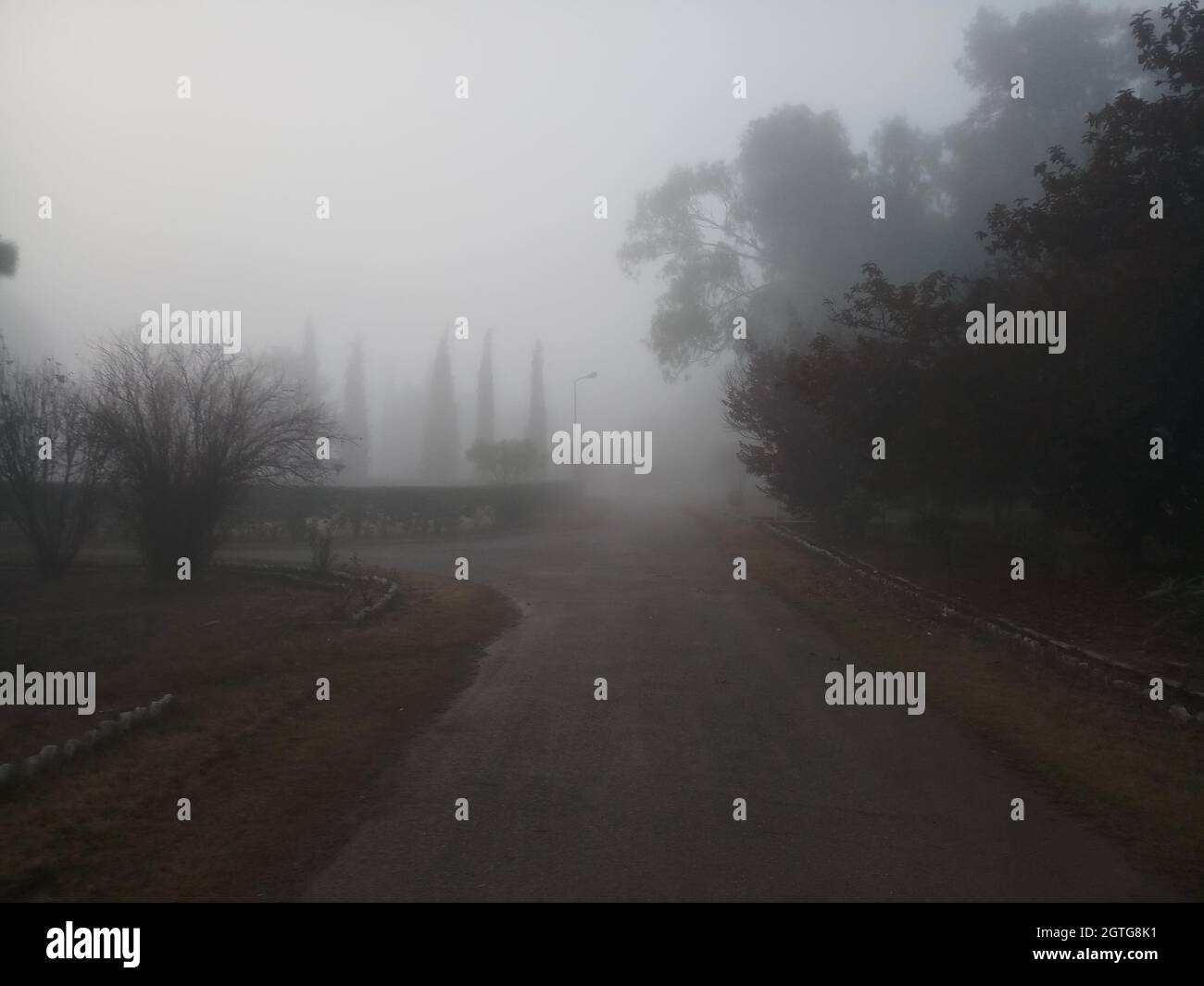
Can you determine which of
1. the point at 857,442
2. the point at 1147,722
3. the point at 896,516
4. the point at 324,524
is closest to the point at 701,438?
the point at 896,516

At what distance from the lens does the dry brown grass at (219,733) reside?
18.3 ft

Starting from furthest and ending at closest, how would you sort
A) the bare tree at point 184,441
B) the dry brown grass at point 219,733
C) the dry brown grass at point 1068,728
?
the bare tree at point 184,441
the dry brown grass at point 1068,728
the dry brown grass at point 219,733

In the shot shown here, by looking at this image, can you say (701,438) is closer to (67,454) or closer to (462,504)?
(462,504)

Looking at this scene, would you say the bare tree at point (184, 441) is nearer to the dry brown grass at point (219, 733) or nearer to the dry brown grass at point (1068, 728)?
the dry brown grass at point (219, 733)

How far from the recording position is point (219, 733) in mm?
8430

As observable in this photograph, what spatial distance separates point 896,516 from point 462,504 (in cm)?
1638

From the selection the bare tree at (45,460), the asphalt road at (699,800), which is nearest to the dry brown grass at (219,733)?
the asphalt road at (699,800)

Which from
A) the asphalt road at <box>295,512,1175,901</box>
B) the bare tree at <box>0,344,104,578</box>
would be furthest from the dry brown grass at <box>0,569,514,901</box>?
the bare tree at <box>0,344,104,578</box>

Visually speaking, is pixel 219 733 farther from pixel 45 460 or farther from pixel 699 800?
pixel 45 460

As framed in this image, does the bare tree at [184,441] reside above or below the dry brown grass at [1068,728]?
above

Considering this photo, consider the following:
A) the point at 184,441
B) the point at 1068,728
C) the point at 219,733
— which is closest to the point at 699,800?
the point at 1068,728

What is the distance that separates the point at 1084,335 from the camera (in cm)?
1603

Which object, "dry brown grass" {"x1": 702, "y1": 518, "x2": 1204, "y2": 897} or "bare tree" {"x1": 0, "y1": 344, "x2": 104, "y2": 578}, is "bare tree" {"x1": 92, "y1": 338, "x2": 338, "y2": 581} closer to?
"bare tree" {"x1": 0, "y1": 344, "x2": 104, "y2": 578}

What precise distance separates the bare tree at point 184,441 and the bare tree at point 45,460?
0.83 m
